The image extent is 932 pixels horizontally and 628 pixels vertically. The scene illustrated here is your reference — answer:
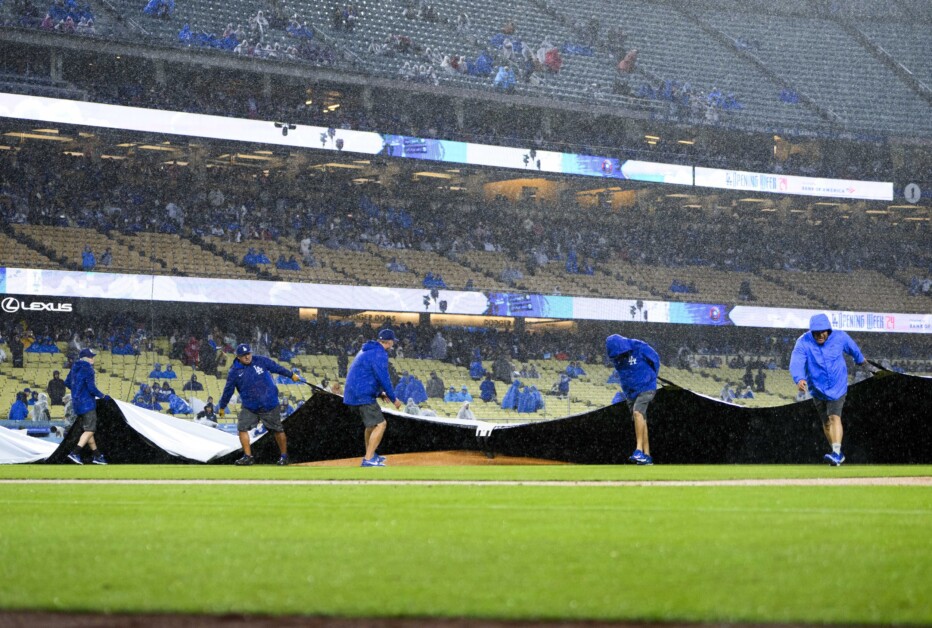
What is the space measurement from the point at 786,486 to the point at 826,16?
1962 inches

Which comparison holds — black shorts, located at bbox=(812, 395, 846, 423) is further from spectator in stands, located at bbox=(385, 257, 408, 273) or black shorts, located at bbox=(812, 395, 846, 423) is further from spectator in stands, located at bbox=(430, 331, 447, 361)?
spectator in stands, located at bbox=(385, 257, 408, 273)

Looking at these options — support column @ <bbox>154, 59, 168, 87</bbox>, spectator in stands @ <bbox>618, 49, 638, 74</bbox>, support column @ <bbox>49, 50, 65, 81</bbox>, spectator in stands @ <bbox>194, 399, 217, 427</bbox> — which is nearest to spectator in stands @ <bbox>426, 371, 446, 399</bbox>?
spectator in stands @ <bbox>194, 399, 217, 427</bbox>

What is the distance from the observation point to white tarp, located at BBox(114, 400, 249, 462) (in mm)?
18594

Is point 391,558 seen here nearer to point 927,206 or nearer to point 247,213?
point 247,213

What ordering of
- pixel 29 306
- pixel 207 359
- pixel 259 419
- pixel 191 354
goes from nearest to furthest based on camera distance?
1. pixel 259 419
2. pixel 29 306
3. pixel 207 359
4. pixel 191 354

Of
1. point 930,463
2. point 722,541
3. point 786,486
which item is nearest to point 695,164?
point 930,463

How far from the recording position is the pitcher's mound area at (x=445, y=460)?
17672 mm

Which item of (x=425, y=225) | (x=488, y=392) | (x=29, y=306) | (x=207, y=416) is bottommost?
(x=207, y=416)

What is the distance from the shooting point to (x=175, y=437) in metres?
18.8

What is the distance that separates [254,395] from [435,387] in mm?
17625

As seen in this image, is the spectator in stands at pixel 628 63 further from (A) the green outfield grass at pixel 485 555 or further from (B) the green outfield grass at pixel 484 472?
(A) the green outfield grass at pixel 485 555

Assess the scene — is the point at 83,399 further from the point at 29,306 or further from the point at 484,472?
the point at 29,306

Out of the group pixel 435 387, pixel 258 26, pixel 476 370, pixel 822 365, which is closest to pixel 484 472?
pixel 822 365

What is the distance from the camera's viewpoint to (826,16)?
56.8 meters
